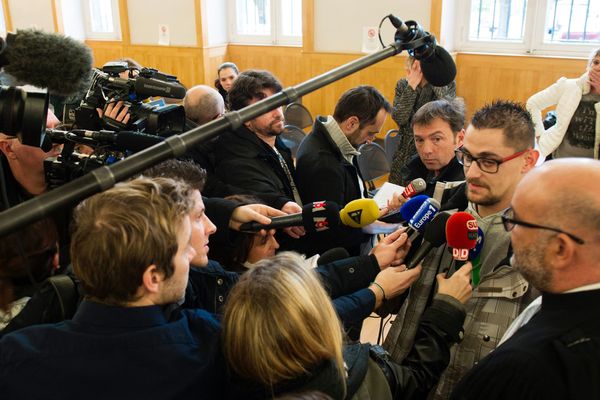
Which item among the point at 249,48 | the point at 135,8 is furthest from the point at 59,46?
the point at 135,8

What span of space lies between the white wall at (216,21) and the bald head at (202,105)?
15.4 ft

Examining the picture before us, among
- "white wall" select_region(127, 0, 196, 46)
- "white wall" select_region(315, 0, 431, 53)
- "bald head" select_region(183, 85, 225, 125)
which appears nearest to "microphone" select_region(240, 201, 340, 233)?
"bald head" select_region(183, 85, 225, 125)

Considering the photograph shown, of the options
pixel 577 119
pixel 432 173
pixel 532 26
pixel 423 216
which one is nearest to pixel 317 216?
pixel 423 216

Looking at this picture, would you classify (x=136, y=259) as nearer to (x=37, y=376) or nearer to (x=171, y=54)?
(x=37, y=376)

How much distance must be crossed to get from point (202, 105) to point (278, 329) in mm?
2370

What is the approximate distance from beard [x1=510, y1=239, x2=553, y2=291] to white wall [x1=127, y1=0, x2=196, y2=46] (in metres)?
7.21

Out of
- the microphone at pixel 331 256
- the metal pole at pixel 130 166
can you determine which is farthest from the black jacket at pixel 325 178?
the metal pole at pixel 130 166

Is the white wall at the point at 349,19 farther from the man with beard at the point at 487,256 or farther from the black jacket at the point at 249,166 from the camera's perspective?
the man with beard at the point at 487,256

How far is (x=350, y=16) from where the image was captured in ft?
22.2

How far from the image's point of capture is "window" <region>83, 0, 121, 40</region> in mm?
8664

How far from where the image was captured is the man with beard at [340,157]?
245cm

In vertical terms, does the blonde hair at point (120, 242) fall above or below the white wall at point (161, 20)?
below

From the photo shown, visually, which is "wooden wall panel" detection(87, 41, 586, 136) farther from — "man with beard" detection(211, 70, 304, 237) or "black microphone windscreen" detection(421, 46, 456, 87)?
"black microphone windscreen" detection(421, 46, 456, 87)

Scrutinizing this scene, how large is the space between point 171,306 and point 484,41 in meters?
6.01
